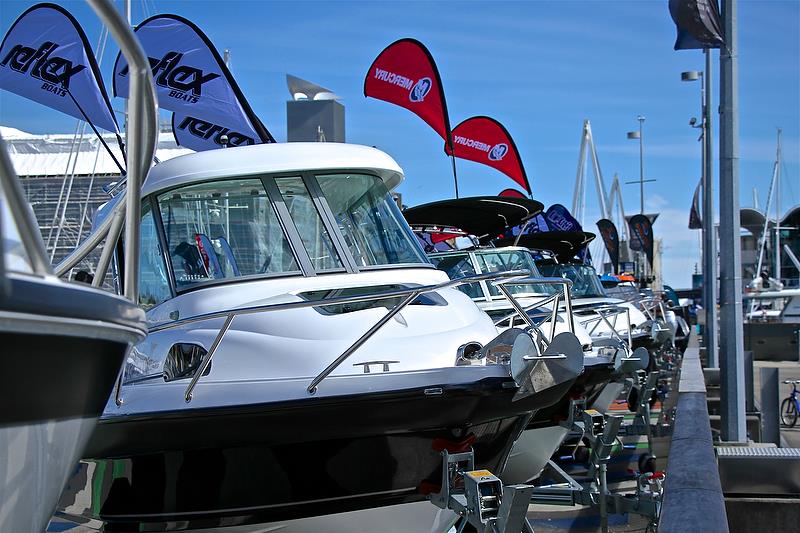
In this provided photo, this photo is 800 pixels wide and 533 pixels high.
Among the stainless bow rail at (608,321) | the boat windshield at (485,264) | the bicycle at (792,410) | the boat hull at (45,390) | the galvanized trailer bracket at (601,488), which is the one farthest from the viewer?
the bicycle at (792,410)

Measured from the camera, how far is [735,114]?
1155cm

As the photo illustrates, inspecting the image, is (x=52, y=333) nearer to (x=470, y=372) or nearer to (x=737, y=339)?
(x=470, y=372)

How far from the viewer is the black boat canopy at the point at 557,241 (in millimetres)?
20031

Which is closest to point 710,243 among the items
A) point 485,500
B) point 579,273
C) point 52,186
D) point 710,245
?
point 710,245

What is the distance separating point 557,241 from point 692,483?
1583 cm

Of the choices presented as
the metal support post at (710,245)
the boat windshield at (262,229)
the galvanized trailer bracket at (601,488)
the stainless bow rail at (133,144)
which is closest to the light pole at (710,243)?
the metal support post at (710,245)

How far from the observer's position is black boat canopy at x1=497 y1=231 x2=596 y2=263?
20.0 m

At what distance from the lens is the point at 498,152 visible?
19266mm

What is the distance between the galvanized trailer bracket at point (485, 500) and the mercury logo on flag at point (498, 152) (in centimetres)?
1354

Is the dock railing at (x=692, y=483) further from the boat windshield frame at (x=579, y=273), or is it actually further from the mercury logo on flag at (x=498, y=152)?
the mercury logo on flag at (x=498, y=152)

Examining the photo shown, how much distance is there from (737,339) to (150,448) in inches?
296

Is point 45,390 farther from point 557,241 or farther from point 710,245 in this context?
point 710,245

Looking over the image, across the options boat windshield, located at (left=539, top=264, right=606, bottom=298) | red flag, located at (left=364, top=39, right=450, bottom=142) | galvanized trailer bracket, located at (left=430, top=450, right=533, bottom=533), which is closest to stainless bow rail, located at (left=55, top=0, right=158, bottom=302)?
galvanized trailer bracket, located at (left=430, top=450, right=533, bottom=533)

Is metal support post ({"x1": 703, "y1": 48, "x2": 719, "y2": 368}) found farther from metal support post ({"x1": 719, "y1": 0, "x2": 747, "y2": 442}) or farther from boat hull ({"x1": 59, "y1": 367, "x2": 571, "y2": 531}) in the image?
boat hull ({"x1": 59, "y1": 367, "x2": 571, "y2": 531})
